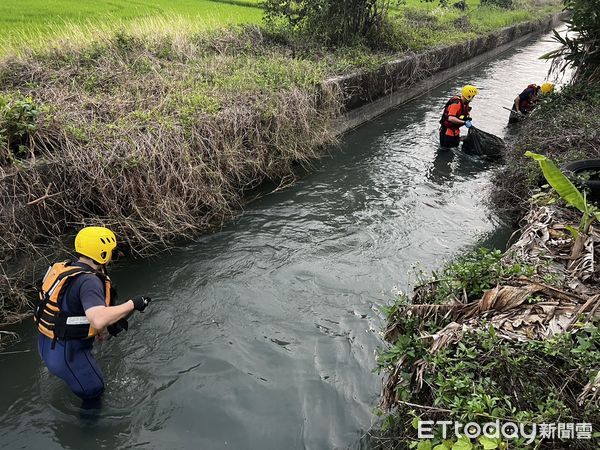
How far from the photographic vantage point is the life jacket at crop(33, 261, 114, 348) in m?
3.53

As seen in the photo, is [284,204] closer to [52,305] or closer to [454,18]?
[52,305]

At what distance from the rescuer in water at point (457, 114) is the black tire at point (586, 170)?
13.9ft

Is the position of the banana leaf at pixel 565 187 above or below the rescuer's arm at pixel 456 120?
above

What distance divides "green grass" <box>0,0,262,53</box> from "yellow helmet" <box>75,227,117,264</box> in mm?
6558

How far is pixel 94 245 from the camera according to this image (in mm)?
3588

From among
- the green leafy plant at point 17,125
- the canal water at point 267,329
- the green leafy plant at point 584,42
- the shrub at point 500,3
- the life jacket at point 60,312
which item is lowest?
the canal water at point 267,329

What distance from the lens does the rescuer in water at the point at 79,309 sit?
3.41 metres

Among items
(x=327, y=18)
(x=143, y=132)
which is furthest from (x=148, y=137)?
(x=327, y=18)

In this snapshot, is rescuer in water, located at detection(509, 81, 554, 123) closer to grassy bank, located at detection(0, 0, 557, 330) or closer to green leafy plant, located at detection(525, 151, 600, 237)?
grassy bank, located at detection(0, 0, 557, 330)

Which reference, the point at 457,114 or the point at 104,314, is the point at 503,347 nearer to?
the point at 104,314

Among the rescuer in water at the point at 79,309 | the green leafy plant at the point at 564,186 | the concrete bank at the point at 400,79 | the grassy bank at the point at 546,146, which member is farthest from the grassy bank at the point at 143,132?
the green leafy plant at the point at 564,186

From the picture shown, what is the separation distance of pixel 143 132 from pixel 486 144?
738cm

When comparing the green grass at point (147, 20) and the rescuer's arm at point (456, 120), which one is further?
the rescuer's arm at point (456, 120)

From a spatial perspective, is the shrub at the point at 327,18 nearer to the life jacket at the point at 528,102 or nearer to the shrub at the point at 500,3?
the life jacket at the point at 528,102
